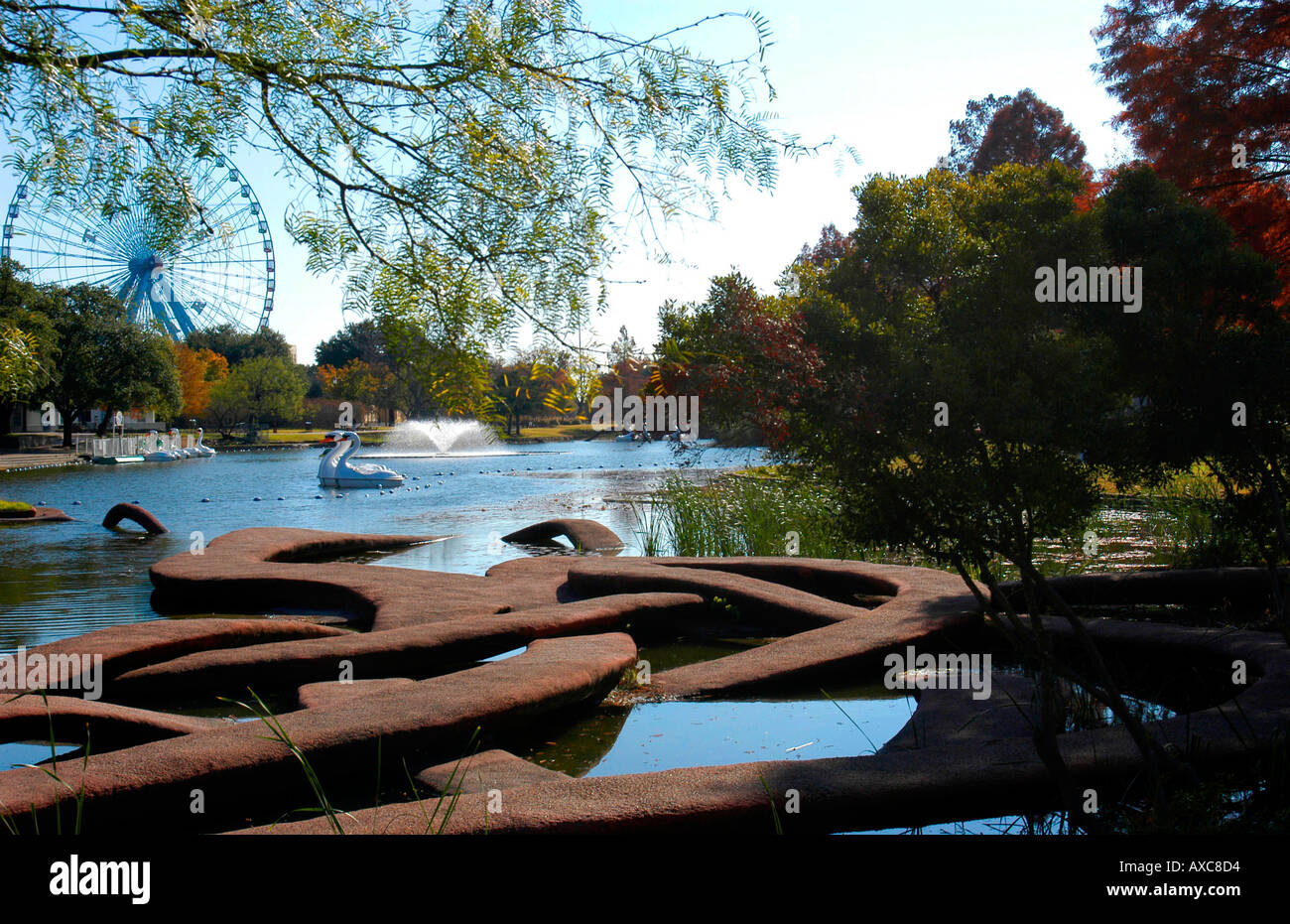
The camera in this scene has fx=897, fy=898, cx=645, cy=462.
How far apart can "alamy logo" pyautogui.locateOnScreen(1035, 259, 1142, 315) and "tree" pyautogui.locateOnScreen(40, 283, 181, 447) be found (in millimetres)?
41681

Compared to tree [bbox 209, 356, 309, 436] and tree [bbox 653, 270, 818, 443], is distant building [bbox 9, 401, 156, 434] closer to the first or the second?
tree [bbox 209, 356, 309, 436]

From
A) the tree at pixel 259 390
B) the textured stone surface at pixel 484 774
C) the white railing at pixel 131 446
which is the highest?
the tree at pixel 259 390

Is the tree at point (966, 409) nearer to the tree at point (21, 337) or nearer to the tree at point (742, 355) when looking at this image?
the tree at point (742, 355)

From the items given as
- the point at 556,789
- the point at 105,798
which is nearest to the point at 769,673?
the point at 556,789

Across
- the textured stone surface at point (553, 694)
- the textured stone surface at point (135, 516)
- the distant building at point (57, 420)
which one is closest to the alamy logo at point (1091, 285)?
the textured stone surface at point (553, 694)

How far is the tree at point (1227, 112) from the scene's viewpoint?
35.9 feet

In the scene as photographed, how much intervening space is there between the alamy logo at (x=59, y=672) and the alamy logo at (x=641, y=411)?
3.24 m

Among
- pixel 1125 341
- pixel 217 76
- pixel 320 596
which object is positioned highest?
pixel 217 76
